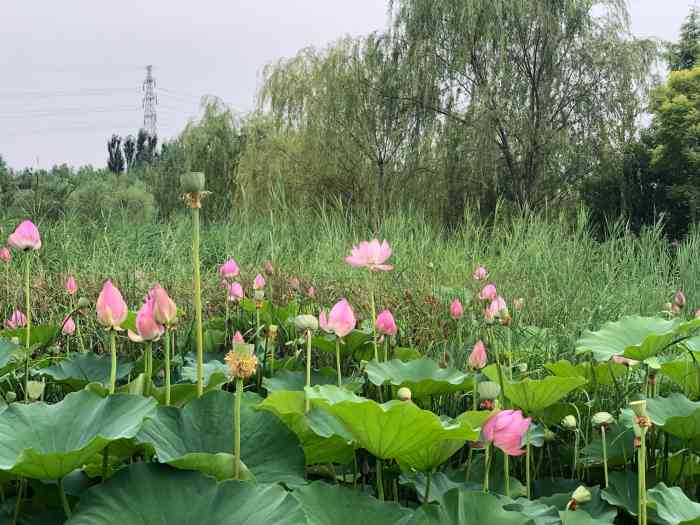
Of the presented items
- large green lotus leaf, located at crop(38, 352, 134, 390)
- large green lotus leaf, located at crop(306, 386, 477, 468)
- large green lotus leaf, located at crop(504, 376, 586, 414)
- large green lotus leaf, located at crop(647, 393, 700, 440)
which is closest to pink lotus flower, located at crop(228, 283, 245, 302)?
large green lotus leaf, located at crop(38, 352, 134, 390)

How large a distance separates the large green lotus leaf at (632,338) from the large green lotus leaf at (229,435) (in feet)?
2.45

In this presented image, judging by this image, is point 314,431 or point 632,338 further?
point 632,338

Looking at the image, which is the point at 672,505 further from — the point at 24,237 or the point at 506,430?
the point at 24,237

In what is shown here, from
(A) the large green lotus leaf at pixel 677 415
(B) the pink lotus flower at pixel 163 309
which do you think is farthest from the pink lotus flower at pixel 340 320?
(A) the large green lotus leaf at pixel 677 415

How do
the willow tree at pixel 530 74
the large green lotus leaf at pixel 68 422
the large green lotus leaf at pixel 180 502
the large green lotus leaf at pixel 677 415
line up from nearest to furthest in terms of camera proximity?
the large green lotus leaf at pixel 180 502
the large green lotus leaf at pixel 68 422
the large green lotus leaf at pixel 677 415
the willow tree at pixel 530 74

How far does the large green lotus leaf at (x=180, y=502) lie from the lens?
0.72 metres

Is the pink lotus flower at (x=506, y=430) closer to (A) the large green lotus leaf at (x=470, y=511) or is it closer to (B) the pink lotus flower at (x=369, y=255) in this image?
(A) the large green lotus leaf at (x=470, y=511)

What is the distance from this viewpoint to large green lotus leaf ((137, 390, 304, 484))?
0.90 meters

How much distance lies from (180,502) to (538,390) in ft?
2.52

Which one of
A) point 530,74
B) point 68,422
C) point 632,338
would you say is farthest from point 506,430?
point 530,74

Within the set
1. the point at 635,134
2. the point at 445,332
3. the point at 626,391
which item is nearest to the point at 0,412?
the point at 626,391

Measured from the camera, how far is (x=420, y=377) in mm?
1388

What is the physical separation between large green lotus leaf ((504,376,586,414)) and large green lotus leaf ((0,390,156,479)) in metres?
0.70

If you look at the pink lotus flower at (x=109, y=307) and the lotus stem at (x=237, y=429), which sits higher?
the pink lotus flower at (x=109, y=307)
